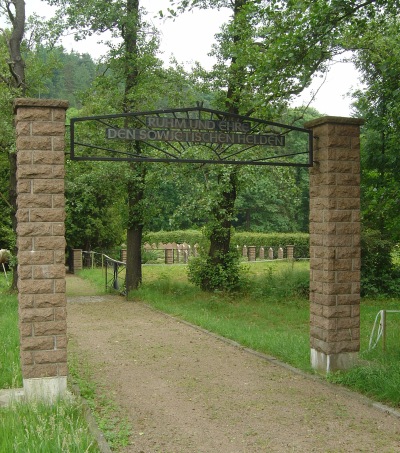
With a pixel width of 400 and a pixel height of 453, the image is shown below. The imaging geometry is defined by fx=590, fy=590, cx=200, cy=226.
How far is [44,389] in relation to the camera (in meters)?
6.10

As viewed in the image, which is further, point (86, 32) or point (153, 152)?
point (86, 32)

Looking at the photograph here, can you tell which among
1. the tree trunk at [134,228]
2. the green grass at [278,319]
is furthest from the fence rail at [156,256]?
the green grass at [278,319]

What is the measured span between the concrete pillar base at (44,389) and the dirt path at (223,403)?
738mm

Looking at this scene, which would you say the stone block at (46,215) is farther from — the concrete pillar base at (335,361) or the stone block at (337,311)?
the concrete pillar base at (335,361)

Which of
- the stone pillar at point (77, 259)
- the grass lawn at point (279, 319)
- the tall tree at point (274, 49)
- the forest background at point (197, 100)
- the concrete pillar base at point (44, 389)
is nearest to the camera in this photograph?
the concrete pillar base at point (44, 389)

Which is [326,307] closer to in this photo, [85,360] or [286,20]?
[85,360]

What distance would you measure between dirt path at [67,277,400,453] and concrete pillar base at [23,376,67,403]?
2.42ft

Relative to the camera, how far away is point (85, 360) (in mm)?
8672

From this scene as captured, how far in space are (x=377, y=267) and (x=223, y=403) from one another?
42.9 feet

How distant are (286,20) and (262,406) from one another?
23.9 feet

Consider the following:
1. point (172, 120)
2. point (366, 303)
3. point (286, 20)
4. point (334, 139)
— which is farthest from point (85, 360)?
point (366, 303)

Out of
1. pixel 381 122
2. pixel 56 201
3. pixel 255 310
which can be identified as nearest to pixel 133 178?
pixel 255 310

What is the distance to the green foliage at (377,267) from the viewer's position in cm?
1783

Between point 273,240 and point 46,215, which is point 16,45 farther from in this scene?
point 273,240
